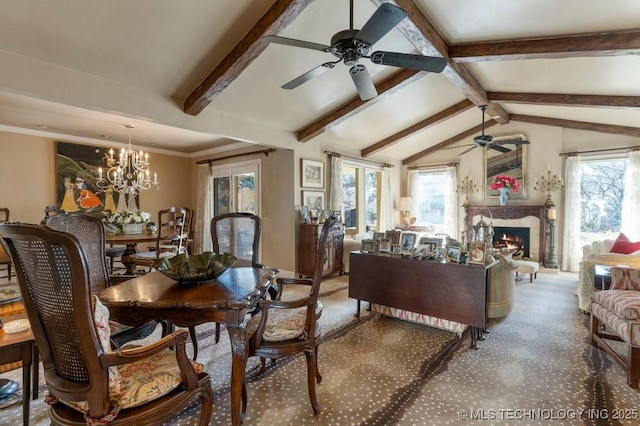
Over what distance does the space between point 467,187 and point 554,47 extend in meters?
4.51

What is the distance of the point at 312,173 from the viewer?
5.79 meters

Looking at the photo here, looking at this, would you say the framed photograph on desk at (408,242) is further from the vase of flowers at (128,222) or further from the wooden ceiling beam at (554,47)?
the vase of flowers at (128,222)

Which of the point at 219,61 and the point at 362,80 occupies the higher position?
the point at 219,61

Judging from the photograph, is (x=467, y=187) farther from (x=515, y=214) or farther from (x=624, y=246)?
(x=624, y=246)

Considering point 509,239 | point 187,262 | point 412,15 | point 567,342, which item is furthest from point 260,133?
point 509,239

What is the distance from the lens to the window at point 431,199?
26.2 ft

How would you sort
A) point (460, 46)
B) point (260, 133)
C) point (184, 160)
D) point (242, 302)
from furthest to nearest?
point (184, 160) < point (260, 133) < point (460, 46) < point (242, 302)

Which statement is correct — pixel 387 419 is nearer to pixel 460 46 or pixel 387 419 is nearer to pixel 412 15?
pixel 412 15

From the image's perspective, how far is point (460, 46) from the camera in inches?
143

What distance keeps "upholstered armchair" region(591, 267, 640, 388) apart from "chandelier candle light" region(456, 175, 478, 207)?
15.1 ft

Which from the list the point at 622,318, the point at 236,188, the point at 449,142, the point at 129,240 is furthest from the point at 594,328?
the point at 236,188

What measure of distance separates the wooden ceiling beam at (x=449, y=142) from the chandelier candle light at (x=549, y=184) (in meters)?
1.57

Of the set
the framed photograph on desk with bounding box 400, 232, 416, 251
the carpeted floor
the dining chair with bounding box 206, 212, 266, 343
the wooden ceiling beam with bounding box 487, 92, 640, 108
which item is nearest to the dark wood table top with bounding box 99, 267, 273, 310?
the dining chair with bounding box 206, 212, 266, 343

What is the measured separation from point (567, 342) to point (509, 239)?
418 centimetres
